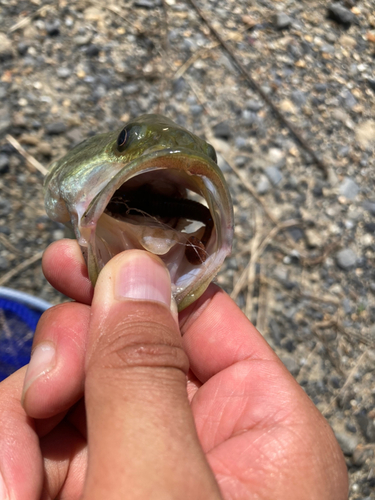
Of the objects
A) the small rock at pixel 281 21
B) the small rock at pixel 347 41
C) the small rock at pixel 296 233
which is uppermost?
the small rock at pixel 347 41

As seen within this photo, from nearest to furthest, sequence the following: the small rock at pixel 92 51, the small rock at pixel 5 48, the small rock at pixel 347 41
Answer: the small rock at pixel 5 48
the small rock at pixel 92 51
the small rock at pixel 347 41

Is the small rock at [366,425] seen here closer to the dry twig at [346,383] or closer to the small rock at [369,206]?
the dry twig at [346,383]

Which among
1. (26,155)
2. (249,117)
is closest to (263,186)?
(249,117)

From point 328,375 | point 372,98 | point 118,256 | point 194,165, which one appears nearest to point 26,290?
point 118,256

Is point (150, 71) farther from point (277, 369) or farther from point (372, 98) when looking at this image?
point (277, 369)

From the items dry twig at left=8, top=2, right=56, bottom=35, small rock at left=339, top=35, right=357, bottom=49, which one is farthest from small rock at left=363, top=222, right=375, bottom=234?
dry twig at left=8, top=2, right=56, bottom=35

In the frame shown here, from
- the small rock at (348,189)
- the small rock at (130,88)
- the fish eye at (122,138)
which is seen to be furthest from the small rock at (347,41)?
the fish eye at (122,138)

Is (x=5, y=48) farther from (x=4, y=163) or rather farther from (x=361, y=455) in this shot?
(x=361, y=455)
